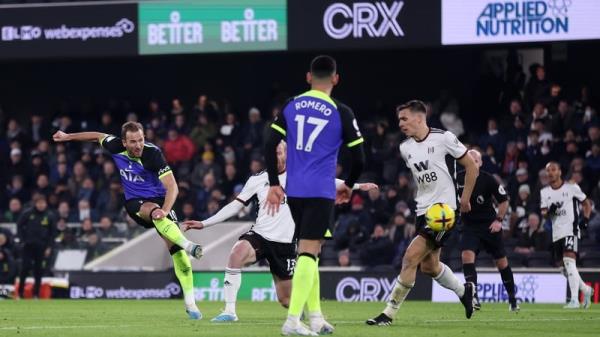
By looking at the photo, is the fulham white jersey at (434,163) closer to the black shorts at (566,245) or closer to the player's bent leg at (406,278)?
the player's bent leg at (406,278)

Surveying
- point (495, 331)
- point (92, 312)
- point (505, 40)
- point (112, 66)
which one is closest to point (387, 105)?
point (505, 40)

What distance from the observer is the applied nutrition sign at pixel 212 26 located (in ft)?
93.5

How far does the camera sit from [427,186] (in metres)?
14.6

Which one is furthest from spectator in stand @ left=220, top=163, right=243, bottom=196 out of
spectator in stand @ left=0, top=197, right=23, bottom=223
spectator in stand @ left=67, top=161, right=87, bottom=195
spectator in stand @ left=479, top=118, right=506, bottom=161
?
spectator in stand @ left=479, top=118, right=506, bottom=161

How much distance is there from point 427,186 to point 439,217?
0.49m

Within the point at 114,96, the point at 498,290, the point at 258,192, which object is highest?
the point at 114,96

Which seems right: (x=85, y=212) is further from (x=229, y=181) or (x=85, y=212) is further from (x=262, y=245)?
(x=262, y=245)

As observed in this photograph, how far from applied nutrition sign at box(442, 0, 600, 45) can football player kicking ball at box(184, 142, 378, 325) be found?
12.5 metres

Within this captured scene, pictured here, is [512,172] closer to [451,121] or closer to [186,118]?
[451,121]

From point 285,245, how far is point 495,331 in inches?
114

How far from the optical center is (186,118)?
32750mm

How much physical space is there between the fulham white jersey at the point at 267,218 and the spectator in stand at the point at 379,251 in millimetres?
10899

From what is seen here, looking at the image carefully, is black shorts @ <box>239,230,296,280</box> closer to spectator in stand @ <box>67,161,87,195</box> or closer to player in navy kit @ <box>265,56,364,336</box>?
player in navy kit @ <box>265,56,364,336</box>

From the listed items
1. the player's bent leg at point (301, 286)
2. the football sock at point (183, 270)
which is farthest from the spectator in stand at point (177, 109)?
the player's bent leg at point (301, 286)
